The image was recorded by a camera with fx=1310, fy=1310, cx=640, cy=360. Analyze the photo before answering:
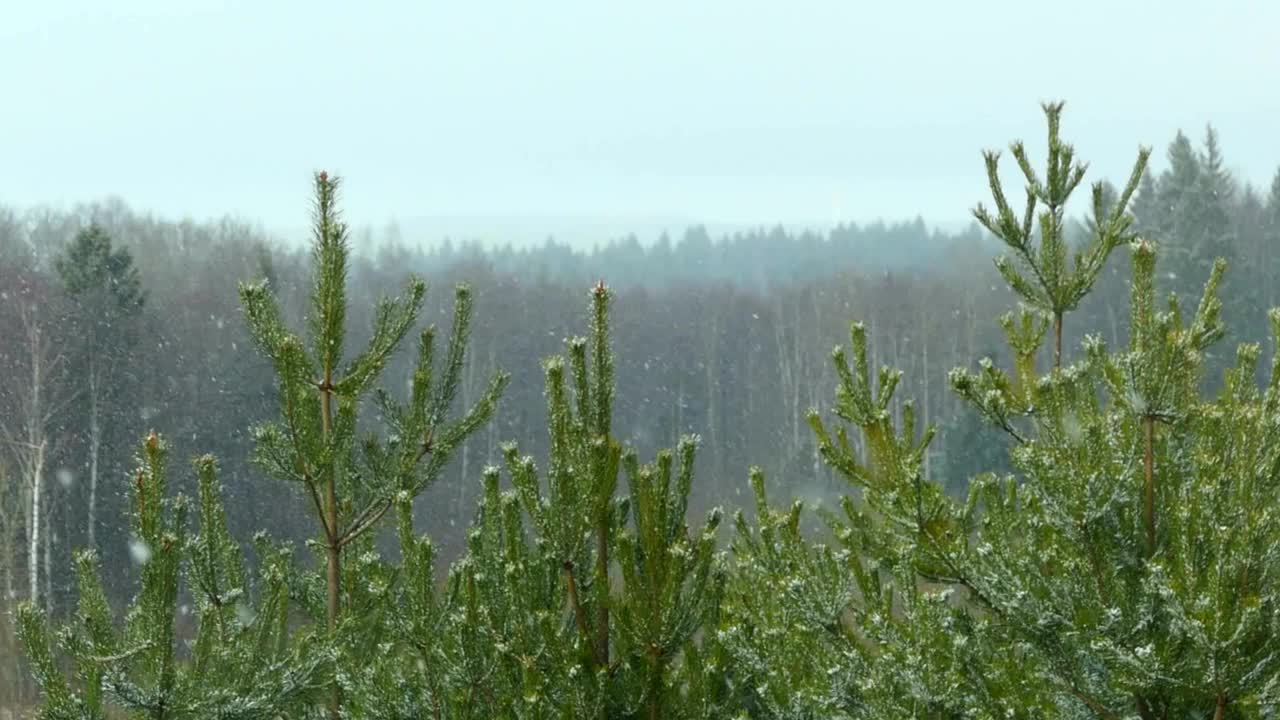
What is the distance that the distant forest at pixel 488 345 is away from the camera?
81.1ft

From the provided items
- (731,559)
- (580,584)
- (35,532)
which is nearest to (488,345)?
(35,532)

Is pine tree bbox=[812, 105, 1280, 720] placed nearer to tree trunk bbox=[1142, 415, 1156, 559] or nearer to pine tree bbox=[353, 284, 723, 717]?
tree trunk bbox=[1142, 415, 1156, 559]

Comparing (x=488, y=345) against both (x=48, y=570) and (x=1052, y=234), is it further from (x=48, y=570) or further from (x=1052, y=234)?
(x=1052, y=234)

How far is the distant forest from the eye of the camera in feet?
81.1

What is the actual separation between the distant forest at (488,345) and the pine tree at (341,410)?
40.5ft

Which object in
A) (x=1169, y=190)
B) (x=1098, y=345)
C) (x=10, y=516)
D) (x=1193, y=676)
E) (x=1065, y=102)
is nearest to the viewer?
(x=1193, y=676)

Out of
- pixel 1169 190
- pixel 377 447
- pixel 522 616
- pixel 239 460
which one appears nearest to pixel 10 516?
pixel 239 460

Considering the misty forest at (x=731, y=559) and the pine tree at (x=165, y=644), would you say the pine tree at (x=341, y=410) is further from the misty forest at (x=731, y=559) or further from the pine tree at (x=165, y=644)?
the pine tree at (x=165, y=644)

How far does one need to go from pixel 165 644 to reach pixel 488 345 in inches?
1466

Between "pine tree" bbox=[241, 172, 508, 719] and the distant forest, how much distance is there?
1233cm

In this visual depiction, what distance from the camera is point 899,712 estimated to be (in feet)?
14.5

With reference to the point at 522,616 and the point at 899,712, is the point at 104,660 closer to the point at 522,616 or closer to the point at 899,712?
the point at 522,616

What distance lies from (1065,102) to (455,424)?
292cm

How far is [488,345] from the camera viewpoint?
4109 cm
